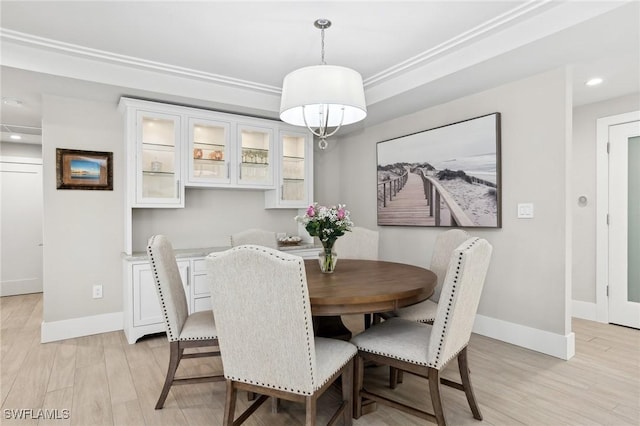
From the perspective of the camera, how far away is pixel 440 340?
1.66m

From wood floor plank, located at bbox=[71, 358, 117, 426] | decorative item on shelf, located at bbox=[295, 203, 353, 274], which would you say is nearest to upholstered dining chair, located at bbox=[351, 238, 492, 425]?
decorative item on shelf, located at bbox=[295, 203, 353, 274]

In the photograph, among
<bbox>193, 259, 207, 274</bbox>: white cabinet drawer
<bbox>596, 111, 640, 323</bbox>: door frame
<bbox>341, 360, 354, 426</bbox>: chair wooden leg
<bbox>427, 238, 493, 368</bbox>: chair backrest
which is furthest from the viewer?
<bbox>596, 111, 640, 323</bbox>: door frame

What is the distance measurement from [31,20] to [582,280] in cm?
→ 542

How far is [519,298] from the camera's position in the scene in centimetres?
304

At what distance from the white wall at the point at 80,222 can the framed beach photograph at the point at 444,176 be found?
2.96 metres

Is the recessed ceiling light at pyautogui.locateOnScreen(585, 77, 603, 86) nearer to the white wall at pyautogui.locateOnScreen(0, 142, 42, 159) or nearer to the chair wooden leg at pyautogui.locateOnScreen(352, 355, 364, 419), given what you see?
the chair wooden leg at pyautogui.locateOnScreen(352, 355, 364, 419)

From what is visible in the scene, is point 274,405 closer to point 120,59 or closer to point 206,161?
point 206,161

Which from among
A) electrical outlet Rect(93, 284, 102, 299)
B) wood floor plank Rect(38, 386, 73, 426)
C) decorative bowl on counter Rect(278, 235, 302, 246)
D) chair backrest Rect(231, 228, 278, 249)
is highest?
chair backrest Rect(231, 228, 278, 249)

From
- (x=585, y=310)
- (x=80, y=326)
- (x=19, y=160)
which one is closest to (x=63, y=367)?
(x=80, y=326)

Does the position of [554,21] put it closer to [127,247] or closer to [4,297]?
[127,247]

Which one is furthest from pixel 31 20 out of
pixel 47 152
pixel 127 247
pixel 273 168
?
pixel 273 168

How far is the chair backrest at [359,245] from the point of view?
3361mm

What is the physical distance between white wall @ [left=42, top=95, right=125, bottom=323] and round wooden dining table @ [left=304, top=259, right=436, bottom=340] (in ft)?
7.49

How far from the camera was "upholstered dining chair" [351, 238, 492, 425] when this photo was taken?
164 centimetres
